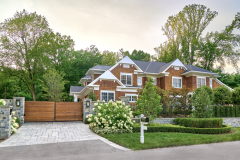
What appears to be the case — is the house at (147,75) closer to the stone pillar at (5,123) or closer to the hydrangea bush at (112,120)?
the hydrangea bush at (112,120)

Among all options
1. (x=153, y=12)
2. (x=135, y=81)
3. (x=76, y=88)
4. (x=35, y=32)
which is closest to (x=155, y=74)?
(x=135, y=81)

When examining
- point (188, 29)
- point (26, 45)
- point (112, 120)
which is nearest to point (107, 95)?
point (112, 120)

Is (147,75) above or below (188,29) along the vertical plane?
below

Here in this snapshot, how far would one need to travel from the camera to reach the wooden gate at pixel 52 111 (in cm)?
1355

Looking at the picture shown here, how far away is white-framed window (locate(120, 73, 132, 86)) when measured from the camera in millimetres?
23047

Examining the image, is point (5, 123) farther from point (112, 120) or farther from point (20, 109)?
point (112, 120)

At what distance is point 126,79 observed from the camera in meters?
23.1

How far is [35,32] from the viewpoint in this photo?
26.3m

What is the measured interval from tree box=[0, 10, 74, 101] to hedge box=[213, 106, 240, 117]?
2285 cm

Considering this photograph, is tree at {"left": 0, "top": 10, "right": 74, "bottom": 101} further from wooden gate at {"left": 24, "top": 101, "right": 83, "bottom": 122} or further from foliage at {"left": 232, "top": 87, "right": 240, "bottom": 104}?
foliage at {"left": 232, "top": 87, "right": 240, "bottom": 104}

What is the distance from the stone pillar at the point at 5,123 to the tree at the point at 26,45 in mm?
18752

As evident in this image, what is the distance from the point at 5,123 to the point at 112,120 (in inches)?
201

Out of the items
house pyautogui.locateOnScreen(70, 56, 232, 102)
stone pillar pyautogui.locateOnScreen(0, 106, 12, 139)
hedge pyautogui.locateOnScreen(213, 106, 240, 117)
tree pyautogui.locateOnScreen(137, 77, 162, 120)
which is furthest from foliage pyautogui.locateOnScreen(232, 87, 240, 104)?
stone pillar pyautogui.locateOnScreen(0, 106, 12, 139)

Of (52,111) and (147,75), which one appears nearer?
(52,111)
